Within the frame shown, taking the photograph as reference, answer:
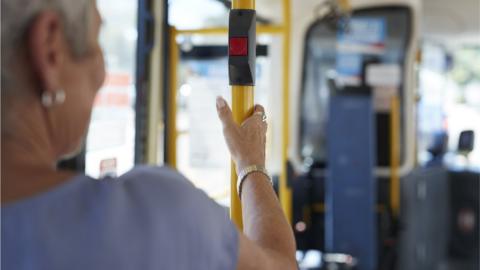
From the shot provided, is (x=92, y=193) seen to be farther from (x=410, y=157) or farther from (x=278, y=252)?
(x=410, y=157)

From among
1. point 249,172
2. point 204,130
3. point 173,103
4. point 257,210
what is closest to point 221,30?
point 173,103

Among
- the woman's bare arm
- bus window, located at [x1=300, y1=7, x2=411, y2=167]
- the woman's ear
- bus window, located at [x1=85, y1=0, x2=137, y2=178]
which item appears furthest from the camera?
bus window, located at [x1=300, y1=7, x2=411, y2=167]

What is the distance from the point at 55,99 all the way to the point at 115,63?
7.61 feet

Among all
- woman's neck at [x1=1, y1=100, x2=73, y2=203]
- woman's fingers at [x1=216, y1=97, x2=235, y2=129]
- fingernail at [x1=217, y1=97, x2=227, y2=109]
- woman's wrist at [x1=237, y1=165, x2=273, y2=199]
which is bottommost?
woman's wrist at [x1=237, y1=165, x2=273, y2=199]

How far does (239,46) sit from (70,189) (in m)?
0.54

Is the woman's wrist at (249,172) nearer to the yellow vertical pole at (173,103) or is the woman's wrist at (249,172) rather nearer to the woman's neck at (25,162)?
the woman's neck at (25,162)

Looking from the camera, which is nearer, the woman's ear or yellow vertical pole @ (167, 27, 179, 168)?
the woman's ear

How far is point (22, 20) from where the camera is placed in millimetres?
833

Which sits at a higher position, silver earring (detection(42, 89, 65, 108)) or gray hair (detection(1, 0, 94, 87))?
gray hair (detection(1, 0, 94, 87))

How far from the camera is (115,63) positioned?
10.3 feet

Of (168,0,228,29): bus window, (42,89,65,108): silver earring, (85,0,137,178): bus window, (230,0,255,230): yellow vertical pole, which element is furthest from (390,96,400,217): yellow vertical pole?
(42,89,65,108): silver earring

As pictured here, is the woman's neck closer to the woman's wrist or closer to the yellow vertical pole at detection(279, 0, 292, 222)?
the woman's wrist

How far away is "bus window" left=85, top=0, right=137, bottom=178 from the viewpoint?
2926 millimetres

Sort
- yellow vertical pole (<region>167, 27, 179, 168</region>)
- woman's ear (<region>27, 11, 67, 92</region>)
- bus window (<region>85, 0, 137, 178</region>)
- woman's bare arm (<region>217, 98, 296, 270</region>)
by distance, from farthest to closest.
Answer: yellow vertical pole (<region>167, 27, 179, 168</region>), bus window (<region>85, 0, 137, 178</region>), woman's bare arm (<region>217, 98, 296, 270</region>), woman's ear (<region>27, 11, 67, 92</region>)
